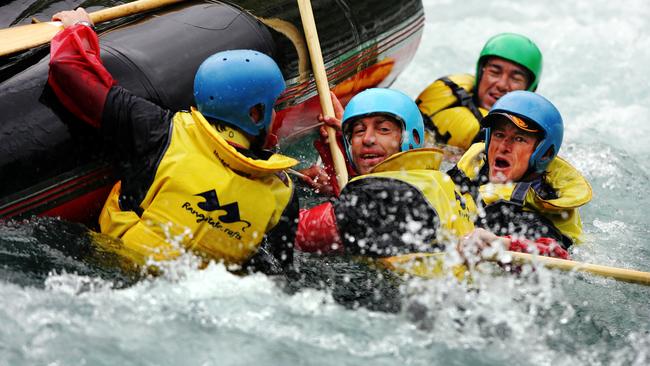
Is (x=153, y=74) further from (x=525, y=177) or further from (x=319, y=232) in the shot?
(x=525, y=177)

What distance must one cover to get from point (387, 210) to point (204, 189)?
825 mm

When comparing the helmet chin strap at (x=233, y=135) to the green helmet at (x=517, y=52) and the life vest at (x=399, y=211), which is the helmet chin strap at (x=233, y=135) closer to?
the life vest at (x=399, y=211)

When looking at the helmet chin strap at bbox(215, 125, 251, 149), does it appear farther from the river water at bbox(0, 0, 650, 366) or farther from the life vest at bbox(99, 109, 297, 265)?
the river water at bbox(0, 0, 650, 366)

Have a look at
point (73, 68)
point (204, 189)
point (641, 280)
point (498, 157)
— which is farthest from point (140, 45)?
point (641, 280)

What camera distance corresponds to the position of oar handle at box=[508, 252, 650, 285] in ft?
14.7

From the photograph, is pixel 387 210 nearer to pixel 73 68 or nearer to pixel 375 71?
pixel 73 68

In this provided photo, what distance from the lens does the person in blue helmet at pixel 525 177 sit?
16.8 ft

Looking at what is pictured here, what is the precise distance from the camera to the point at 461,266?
4469 millimetres

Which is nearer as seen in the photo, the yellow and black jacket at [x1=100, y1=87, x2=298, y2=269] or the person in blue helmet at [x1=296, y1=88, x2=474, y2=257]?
the yellow and black jacket at [x1=100, y1=87, x2=298, y2=269]

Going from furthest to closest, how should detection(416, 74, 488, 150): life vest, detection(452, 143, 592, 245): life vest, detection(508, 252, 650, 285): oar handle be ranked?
detection(416, 74, 488, 150): life vest → detection(452, 143, 592, 245): life vest → detection(508, 252, 650, 285): oar handle

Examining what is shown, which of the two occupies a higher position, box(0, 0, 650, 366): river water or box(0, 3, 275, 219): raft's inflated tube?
box(0, 3, 275, 219): raft's inflated tube

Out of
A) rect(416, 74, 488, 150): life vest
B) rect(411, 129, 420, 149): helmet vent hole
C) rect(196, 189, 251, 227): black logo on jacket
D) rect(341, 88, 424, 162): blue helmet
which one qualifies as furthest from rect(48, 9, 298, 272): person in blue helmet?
rect(416, 74, 488, 150): life vest

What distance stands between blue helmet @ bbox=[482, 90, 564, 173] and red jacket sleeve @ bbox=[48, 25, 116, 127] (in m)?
2.12

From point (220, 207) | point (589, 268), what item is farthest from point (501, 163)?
point (220, 207)
